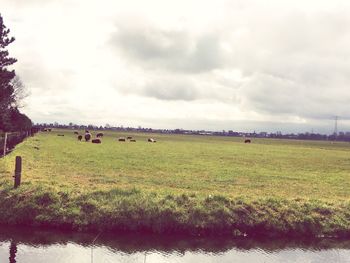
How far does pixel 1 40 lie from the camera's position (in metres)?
57.6

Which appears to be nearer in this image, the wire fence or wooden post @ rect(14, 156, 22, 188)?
wooden post @ rect(14, 156, 22, 188)

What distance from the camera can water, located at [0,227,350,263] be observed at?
13.0m

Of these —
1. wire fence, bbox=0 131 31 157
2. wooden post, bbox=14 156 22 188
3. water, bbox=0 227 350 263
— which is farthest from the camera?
wire fence, bbox=0 131 31 157

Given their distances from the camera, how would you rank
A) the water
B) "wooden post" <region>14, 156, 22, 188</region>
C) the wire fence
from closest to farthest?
the water, "wooden post" <region>14, 156, 22, 188</region>, the wire fence

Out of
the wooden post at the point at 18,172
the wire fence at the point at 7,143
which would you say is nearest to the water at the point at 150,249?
the wooden post at the point at 18,172

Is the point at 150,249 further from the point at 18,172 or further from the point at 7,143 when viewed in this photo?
the point at 7,143

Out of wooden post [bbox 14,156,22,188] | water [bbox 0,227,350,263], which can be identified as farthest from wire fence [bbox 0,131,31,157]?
water [bbox 0,227,350,263]

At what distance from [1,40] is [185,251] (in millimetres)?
53808

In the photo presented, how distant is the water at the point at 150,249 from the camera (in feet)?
42.7

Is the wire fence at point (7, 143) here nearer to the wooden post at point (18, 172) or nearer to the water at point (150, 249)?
the wooden post at point (18, 172)

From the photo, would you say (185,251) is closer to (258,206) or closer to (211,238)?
(211,238)

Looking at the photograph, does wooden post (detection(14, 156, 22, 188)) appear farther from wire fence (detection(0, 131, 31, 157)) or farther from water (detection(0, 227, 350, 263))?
wire fence (detection(0, 131, 31, 157))

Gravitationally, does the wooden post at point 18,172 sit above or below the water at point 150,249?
above

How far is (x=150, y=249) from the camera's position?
14.1 metres
